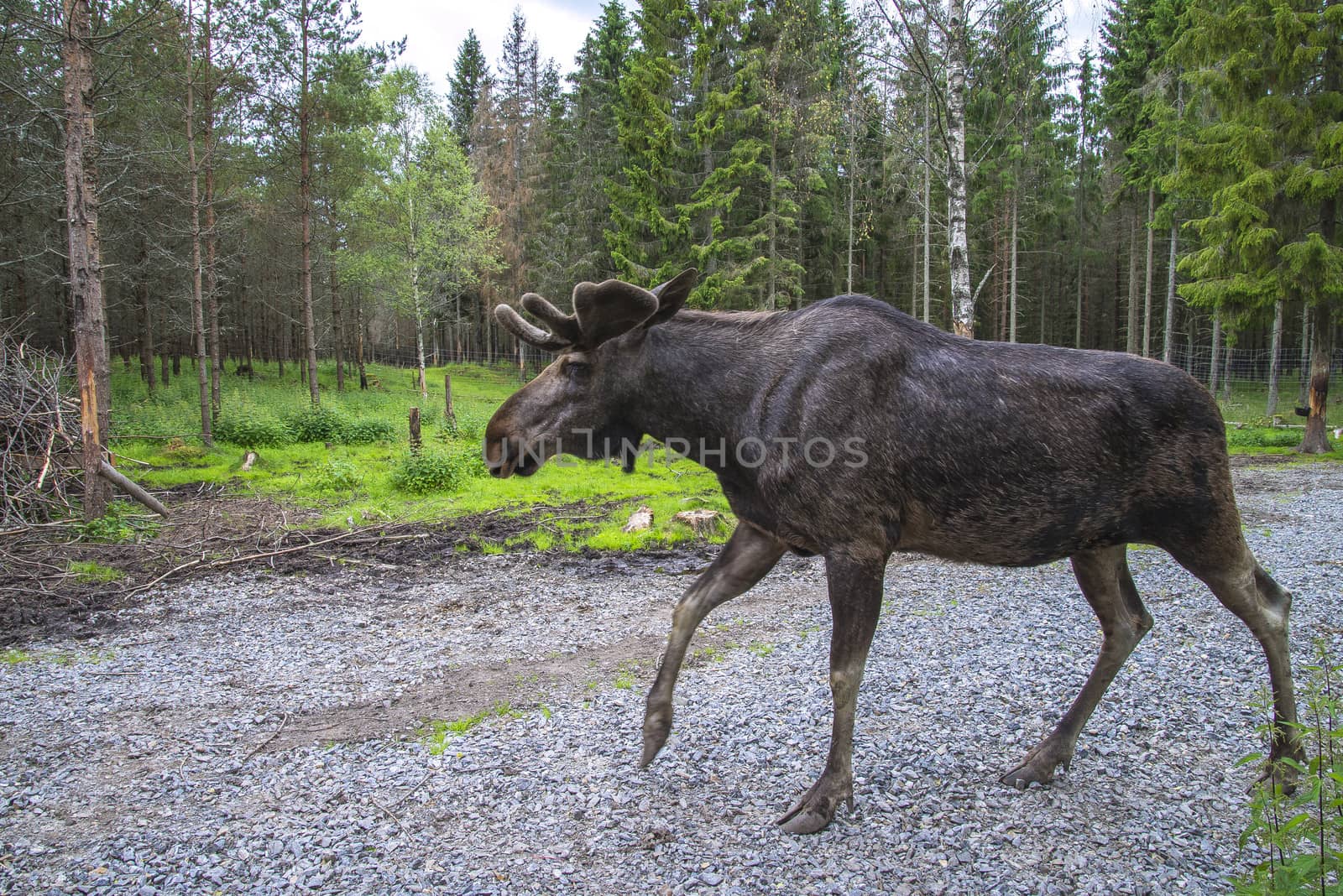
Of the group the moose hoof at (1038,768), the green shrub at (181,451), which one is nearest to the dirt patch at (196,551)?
the moose hoof at (1038,768)

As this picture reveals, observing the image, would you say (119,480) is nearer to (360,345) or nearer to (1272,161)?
(1272,161)

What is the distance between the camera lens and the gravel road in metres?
3.03

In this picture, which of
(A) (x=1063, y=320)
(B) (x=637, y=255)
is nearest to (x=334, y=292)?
(B) (x=637, y=255)

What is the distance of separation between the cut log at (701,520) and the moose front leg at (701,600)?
5.98m

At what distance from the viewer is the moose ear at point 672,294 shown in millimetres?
3383

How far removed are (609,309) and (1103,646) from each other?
2977 mm

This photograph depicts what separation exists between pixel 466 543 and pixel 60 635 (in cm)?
406

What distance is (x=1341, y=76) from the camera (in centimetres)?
1683

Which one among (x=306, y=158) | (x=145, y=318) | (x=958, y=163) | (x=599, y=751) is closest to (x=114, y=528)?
(x=599, y=751)

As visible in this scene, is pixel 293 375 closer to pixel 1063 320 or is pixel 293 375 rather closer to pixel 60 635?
pixel 60 635

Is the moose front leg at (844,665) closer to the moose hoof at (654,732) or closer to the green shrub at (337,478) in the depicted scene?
the moose hoof at (654,732)

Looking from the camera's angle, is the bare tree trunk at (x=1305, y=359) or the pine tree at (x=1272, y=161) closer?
the pine tree at (x=1272, y=161)

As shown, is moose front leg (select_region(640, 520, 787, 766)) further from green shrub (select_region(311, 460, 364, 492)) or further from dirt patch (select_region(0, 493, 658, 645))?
green shrub (select_region(311, 460, 364, 492))

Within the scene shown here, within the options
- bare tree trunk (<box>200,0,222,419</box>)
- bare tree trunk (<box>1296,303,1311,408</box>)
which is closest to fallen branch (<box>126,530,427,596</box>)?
bare tree trunk (<box>200,0,222,419</box>)
